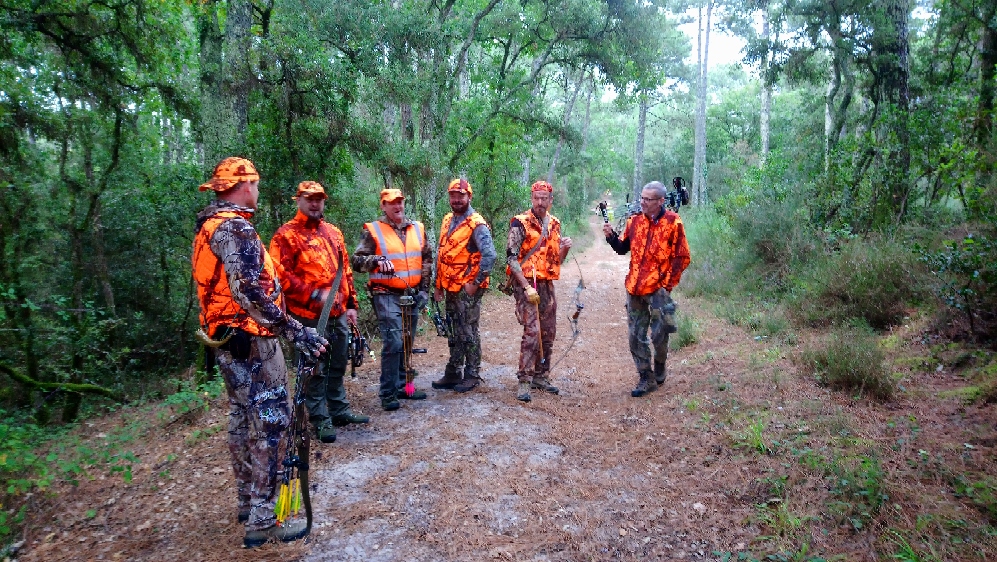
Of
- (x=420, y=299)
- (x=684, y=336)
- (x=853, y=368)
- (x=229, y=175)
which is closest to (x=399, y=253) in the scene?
(x=420, y=299)

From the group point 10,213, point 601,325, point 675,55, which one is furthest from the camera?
point 675,55

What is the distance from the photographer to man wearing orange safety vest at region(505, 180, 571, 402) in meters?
6.07

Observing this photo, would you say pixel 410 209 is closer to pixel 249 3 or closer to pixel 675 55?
pixel 249 3

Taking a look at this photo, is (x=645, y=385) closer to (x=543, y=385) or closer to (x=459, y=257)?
(x=543, y=385)

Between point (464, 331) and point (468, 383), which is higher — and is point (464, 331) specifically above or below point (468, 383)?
above

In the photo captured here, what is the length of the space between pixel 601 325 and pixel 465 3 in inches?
349

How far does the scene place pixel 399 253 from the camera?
18.2ft

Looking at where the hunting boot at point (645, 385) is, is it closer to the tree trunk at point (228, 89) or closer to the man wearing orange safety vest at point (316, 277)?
the man wearing orange safety vest at point (316, 277)

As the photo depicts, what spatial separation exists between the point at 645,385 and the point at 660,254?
1.51 m

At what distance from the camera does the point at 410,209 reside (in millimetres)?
10492

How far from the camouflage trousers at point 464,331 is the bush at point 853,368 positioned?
3.44m

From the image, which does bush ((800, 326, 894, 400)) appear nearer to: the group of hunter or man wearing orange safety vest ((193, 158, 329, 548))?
the group of hunter

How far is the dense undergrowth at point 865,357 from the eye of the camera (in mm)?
3213

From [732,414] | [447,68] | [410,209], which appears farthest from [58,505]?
[447,68]
